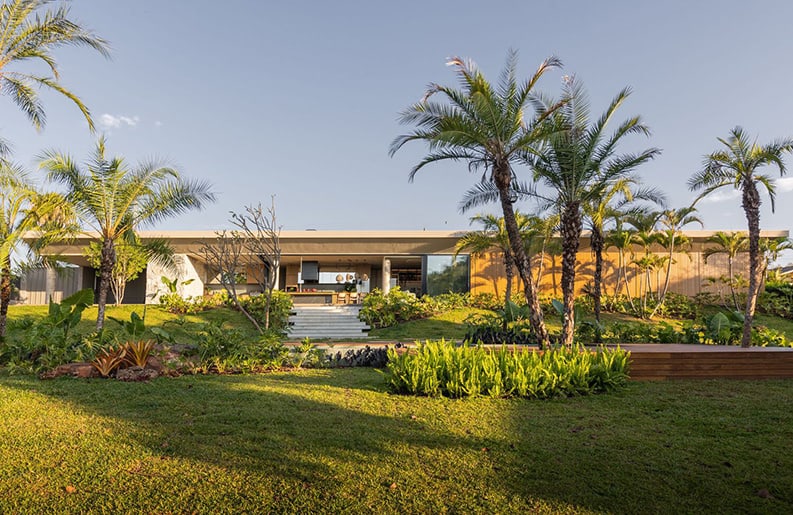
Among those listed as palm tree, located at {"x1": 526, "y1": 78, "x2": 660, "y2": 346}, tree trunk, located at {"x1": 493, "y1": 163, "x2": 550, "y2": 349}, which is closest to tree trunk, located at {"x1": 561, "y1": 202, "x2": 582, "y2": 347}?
palm tree, located at {"x1": 526, "y1": 78, "x2": 660, "y2": 346}

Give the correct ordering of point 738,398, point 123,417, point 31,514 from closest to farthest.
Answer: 1. point 31,514
2. point 123,417
3. point 738,398

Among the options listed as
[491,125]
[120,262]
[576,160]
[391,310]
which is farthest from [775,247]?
[120,262]

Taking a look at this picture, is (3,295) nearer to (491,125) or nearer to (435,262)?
(491,125)

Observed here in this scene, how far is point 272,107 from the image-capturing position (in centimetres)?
1269

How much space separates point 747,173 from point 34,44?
13499mm

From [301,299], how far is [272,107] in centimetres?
1121

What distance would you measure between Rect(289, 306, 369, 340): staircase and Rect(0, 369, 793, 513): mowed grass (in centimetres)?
931

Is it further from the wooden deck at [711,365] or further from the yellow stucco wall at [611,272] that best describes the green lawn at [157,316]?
the wooden deck at [711,365]

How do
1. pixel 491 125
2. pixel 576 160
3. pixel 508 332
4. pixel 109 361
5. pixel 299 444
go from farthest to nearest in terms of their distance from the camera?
pixel 508 332, pixel 576 160, pixel 491 125, pixel 109 361, pixel 299 444

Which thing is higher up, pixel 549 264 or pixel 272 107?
pixel 272 107

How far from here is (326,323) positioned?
16.2 metres

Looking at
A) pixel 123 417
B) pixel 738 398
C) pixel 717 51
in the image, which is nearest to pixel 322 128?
pixel 717 51

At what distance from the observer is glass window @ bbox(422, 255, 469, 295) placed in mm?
20078

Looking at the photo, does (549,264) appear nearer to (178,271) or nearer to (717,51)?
(717,51)
